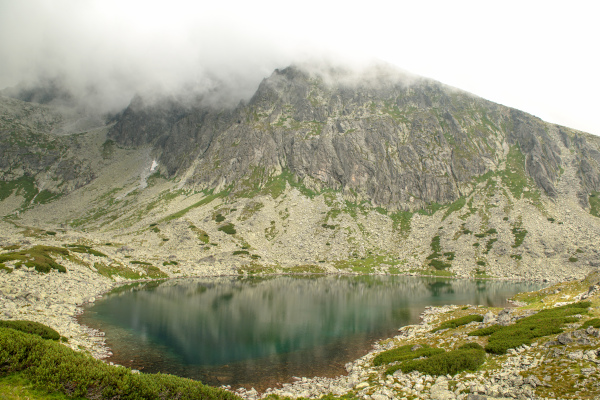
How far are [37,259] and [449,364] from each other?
77.4 m

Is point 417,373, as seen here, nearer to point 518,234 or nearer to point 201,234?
point 201,234

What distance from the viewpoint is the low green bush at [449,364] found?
21453 mm

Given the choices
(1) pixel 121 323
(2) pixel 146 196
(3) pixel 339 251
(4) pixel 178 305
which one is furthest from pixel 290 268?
(2) pixel 146 196

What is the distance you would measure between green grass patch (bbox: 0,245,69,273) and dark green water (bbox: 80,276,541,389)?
13.1 m

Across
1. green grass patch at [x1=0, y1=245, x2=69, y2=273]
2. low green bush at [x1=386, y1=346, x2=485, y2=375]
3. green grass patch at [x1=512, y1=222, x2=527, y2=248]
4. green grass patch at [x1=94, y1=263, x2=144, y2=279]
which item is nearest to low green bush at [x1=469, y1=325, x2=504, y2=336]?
low green bush at [x1=386, y1=346, x2=485, y2=375]

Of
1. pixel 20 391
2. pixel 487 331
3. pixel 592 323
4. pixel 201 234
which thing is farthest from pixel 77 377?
pixel 201 234

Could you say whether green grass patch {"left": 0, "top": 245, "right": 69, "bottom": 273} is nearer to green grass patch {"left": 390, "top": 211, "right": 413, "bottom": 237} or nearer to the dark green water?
the dark green water

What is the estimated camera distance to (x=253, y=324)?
4728 centimetres

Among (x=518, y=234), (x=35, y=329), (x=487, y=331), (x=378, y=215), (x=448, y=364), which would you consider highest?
(x=378, y=215)

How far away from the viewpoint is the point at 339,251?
13425 cm

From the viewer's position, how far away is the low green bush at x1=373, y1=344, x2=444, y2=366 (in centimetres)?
2720

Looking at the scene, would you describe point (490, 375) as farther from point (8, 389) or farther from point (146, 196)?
point (146, 196)

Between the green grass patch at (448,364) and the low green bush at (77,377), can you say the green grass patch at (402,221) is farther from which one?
the low green bush at (77,377)

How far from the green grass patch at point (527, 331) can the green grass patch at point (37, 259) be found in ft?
243
